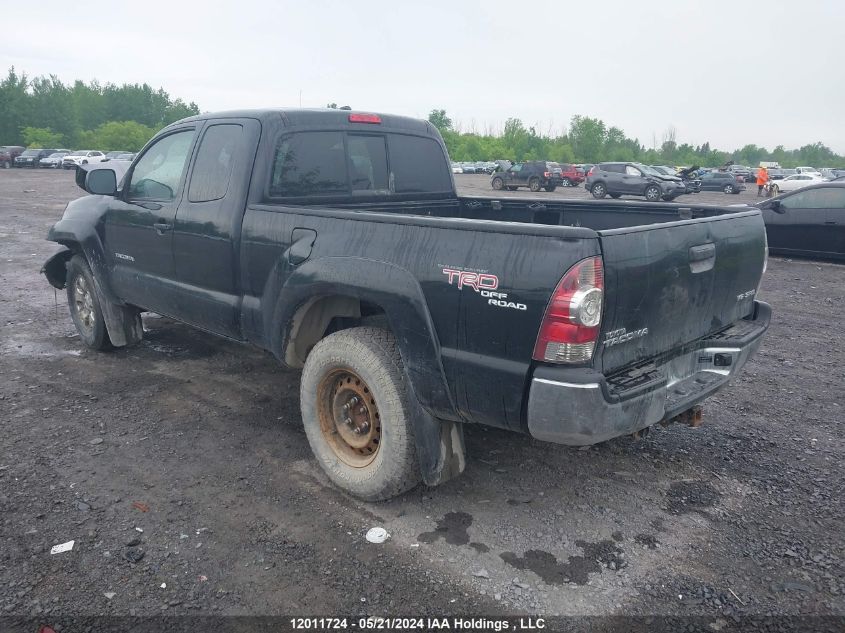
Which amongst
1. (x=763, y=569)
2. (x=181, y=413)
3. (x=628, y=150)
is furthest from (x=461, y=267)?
(x=628, y=150)

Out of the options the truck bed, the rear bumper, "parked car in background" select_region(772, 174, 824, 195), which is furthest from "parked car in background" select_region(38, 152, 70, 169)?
the rear bumper

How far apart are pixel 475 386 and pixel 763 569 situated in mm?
1586

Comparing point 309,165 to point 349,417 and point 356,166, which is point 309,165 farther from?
point 349,417

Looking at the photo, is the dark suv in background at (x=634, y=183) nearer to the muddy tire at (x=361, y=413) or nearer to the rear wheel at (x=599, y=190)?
the rear wheel at (x=599, y=190)

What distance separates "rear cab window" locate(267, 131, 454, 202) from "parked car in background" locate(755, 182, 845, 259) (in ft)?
27.5

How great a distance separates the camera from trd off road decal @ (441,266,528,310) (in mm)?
2751

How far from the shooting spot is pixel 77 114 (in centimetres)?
9100

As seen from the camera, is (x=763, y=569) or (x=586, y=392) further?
(x=763, y=569)

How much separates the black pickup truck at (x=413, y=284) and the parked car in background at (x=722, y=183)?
37.4 metres

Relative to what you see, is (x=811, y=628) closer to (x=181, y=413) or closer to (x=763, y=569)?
(x=763, y=569)

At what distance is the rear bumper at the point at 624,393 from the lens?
2682 millimetres

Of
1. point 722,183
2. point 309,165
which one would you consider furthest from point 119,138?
point 309,165

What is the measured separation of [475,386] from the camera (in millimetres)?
2928

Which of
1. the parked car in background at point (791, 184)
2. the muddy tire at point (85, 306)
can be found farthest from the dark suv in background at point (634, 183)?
the muddy tire at point (85, 306)
